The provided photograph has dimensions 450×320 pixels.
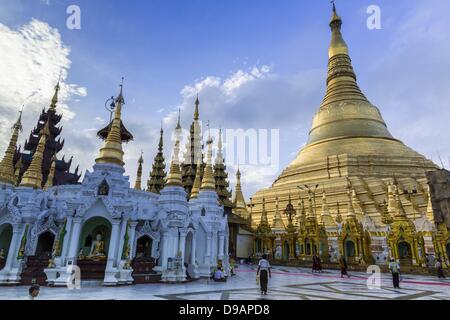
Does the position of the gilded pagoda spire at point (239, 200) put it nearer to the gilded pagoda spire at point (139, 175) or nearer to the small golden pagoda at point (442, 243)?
the gilded pagoda spire at point (139, 175)

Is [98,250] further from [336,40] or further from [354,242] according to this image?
[336,40]

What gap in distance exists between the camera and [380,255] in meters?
24.8

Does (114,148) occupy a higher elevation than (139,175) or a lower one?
lower

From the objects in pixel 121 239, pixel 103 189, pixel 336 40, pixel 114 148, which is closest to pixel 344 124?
pixel 336 40

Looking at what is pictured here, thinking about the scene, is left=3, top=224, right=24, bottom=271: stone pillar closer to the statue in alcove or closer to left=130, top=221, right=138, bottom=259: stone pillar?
the statue in alcove

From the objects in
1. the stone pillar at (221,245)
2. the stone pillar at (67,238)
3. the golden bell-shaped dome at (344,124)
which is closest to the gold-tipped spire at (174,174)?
the stone pillar at (221,245)

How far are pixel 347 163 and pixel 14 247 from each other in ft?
110

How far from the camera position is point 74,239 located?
12.4m

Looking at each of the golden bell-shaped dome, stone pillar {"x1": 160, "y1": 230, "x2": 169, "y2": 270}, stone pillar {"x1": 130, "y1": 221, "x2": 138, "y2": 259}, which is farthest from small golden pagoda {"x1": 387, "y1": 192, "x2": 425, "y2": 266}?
stone pillar {"x1": 130, "y1": 221, "x2": 138, "y2": 259}
